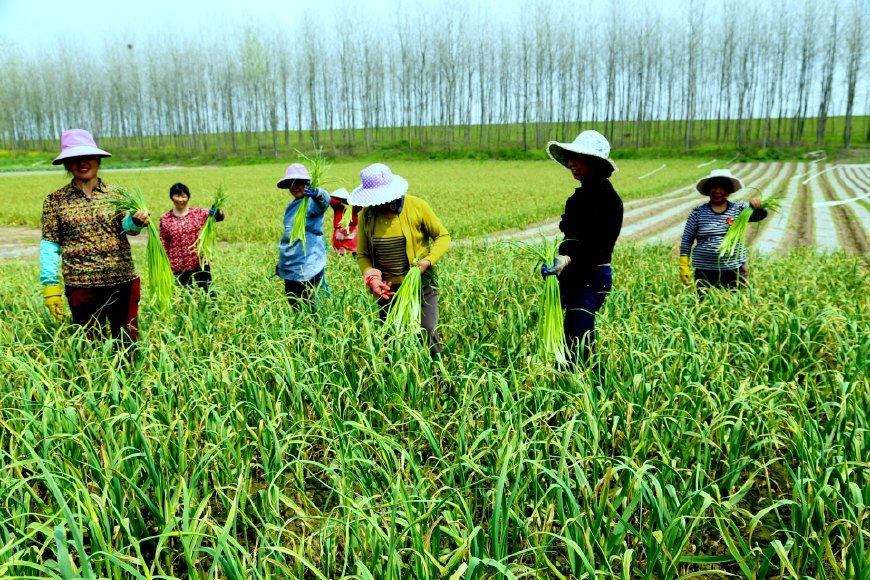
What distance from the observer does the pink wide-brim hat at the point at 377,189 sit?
3.59 m

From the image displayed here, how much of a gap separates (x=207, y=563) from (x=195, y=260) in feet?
12.5

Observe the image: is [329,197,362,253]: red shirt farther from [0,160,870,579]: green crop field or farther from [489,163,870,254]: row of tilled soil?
[489,163,870,254]: row of tilled soil

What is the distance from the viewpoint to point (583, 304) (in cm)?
343

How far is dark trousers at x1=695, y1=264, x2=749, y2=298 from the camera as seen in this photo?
16.5ft

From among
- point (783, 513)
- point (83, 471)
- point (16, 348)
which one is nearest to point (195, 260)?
point (16, 348)

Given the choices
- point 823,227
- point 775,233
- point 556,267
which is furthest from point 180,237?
point 823,227

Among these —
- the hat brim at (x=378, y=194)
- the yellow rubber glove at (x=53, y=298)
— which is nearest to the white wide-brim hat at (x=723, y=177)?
the hat brim at (x=378, y=194)

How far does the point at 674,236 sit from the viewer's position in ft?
40.4

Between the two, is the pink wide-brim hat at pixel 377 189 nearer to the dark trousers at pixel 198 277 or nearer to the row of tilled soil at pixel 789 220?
the row of tilled soil at pixel 789 220

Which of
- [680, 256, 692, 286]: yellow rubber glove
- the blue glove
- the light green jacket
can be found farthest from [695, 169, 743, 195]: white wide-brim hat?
the light green jacket

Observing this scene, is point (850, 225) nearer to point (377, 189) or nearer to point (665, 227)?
point (665, 227)

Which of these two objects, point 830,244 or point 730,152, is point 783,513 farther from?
point 730,152

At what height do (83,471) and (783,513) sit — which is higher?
(83,471)

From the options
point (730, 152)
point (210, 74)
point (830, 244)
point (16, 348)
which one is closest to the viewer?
point (16, 348)
